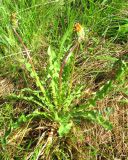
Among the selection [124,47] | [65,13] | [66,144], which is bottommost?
[66,144]

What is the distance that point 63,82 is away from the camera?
74.4 inches

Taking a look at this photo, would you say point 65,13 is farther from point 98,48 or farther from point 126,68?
point 126,68

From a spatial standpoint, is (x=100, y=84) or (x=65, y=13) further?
(x=65, y=13)

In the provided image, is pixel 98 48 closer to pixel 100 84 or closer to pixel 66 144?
pixel 100 84

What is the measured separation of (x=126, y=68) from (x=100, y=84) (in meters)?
0.24

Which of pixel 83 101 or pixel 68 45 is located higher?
pixel 68 45

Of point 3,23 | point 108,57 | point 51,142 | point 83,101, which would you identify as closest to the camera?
point 51,142

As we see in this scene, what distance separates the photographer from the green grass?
1.77 metres

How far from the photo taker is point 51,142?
180 cm

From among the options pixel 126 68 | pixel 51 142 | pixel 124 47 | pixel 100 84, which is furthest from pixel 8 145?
pixel 124 47

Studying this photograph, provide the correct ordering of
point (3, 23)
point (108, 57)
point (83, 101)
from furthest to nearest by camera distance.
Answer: point (3, 23), point (108, 57), point (83, 101)

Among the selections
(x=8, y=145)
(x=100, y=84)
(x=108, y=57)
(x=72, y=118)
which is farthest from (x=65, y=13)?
(x=8, y=145)

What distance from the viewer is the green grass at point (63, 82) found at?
177 centimetres

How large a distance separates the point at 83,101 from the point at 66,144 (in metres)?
0.28
